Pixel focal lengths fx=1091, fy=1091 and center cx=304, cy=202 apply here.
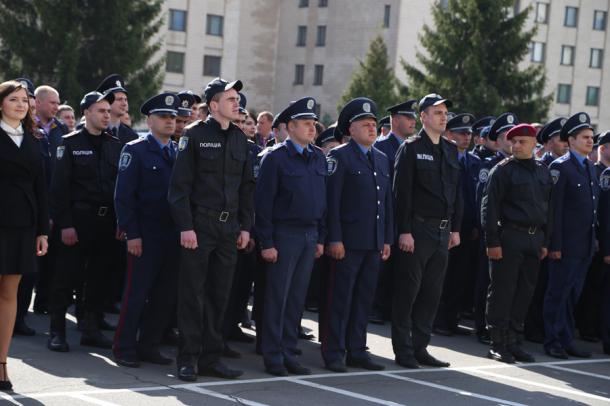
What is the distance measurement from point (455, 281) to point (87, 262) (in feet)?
15.2

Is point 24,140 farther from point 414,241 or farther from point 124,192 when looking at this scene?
point 414,241

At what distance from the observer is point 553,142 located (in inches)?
512

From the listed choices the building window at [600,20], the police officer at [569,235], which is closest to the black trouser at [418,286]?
the police officer at [569,235]

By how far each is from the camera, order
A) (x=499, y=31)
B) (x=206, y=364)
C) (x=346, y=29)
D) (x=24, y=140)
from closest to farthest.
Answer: (x=24, y=140) → (x=206, y=364) → (x=499, y=31) → (x=346, y=29)

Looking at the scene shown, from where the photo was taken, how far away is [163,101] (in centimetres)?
959

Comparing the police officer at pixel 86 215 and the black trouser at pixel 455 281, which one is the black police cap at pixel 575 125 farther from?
the police officer at pixel 86 215

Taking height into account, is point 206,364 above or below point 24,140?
below

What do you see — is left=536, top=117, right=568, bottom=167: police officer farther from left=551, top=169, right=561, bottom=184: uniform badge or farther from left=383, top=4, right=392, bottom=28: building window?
left=383, top=4, right=392, bottom=28: building window

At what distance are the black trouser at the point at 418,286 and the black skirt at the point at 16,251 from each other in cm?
366

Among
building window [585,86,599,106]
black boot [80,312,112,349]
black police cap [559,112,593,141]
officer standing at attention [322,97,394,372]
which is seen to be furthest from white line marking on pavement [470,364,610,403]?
building window [585,86,599,106]

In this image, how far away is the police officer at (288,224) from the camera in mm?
9438

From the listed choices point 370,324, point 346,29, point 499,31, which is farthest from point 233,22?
point 370,324

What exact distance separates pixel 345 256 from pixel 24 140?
10.4 ft

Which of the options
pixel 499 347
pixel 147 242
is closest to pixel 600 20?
pixel 499 347
